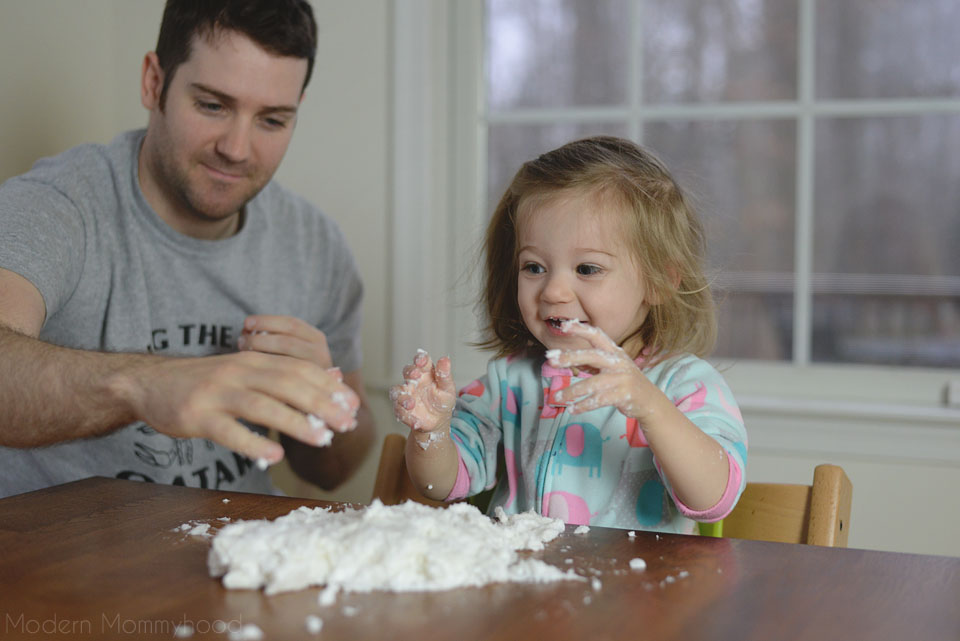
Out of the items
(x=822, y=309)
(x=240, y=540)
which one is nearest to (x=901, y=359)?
(x=822, y=309)

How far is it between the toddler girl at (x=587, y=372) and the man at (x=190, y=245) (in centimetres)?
26

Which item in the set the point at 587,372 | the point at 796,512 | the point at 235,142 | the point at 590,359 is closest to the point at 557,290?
the point at 587,372

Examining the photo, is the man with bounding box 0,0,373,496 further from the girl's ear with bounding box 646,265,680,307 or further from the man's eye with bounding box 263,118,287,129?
the girl's ear with bounding box 646,265,680,307

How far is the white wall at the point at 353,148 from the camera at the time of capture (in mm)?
1884

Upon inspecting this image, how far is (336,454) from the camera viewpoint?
1.76 m

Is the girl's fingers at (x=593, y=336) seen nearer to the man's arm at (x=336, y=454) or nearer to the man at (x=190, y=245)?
the man at (x=190, y=245)

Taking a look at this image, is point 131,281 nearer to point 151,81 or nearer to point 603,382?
point 151,81

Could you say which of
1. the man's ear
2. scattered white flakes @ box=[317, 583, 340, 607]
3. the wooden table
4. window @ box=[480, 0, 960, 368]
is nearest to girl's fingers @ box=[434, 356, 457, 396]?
the wooden table

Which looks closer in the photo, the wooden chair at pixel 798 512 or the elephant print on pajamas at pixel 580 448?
the wooden chair at pixel 798 512

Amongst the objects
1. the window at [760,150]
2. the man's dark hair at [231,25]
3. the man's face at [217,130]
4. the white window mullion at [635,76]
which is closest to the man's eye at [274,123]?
the man's face at [217,130]

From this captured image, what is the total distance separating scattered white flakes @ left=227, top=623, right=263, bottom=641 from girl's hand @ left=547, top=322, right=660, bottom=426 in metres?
0.37

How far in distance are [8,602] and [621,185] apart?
863 millimetres

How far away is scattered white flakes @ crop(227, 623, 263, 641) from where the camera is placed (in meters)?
0.62

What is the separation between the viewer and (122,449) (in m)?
1.51
